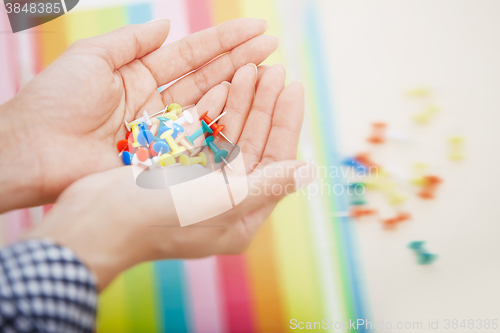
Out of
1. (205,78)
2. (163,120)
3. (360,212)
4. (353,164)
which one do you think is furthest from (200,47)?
(360,212)

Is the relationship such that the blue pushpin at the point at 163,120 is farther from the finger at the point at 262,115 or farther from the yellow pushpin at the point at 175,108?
the finger at the point at 262,115

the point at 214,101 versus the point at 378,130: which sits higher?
the point at 214,101

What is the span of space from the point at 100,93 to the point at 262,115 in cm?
62

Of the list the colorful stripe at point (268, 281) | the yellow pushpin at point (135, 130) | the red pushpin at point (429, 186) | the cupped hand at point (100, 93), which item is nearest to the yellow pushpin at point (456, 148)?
the red pushpin at point (429, 186)

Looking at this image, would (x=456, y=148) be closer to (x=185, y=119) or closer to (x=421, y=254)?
(x=421, y=254)

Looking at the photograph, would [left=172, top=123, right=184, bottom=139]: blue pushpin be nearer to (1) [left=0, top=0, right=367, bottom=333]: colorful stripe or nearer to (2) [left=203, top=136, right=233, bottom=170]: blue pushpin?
(2) [left=203, top=136, right=233, bottom=170]: blue pushpin

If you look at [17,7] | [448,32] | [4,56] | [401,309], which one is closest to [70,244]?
[401,309]

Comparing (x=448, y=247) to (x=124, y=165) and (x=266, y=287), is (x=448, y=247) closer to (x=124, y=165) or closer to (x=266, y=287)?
(x=266, y=287)

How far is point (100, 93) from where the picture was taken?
1.34 meters

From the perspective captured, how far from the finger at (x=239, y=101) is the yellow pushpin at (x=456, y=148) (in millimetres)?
1044

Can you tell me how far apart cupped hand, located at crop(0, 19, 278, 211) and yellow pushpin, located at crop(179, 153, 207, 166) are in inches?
11.1

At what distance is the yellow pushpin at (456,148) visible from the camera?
1761 mm

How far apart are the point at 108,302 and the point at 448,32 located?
2.18 meters

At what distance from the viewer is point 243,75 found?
1465 millimetres
